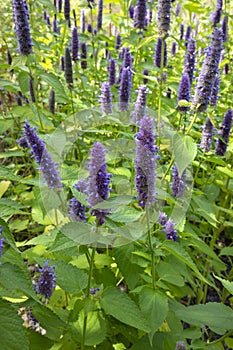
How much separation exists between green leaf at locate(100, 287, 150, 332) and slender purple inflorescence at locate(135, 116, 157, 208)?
380 millimetres

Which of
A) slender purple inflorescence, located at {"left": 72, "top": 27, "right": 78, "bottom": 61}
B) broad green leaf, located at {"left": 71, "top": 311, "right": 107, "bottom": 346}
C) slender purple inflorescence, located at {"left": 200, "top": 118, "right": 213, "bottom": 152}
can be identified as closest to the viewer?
broad green leaf, located at {"left": 71, "top": 311, "right": 107, "bottom": 346}

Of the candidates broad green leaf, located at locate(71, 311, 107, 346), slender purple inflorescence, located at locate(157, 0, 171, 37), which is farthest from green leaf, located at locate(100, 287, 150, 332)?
slender purple inflorescence, located at locate(157, 0, 171, 37)

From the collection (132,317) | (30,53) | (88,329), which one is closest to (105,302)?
(132,317)

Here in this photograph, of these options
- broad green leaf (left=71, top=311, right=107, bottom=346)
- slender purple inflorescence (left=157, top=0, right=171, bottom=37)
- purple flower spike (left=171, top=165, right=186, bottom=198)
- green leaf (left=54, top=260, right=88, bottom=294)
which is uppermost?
slender purple inflorescence (left=157, top=0, right=171, bottom=37)

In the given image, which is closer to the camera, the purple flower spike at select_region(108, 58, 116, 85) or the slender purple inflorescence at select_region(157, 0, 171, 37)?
the slender purple inflorescence at select_region(157, 0, 171, 37)

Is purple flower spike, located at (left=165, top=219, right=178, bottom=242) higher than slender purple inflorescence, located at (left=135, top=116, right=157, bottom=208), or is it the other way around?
slender purple inflorescence, located at (left=135, top=116, right=157, bottom=208)

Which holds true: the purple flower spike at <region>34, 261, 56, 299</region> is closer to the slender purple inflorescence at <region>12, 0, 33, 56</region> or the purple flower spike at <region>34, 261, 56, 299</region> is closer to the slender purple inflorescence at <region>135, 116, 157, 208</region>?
the slender purple inflorescence at <region>135, 116, 157, 208</region>

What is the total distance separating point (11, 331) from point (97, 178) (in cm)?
54

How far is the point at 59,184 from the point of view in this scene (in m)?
1.73

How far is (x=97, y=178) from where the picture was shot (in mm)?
1334

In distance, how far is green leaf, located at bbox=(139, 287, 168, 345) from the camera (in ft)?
5.13

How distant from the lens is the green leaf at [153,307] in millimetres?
1563

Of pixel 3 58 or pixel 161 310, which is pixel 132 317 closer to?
pixel 161 310

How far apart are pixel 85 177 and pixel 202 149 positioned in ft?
3.96
